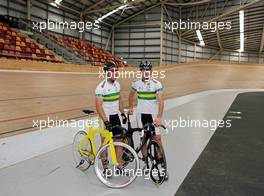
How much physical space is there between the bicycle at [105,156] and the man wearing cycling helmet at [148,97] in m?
0.35

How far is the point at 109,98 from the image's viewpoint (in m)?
→ 3.03

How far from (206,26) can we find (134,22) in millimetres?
7724

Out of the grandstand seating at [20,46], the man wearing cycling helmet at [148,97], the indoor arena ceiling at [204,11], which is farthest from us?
the indoor arena ceiling at [204,11]

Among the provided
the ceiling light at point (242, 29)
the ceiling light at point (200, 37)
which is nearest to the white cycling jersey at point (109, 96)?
the ceiling light at point (242, 29)

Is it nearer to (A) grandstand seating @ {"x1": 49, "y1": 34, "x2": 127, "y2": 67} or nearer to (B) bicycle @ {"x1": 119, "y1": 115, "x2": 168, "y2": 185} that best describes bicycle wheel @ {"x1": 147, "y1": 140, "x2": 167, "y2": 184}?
(B) bicycle @ {"x1": 119, "y1": 115, "x2": 168, "y2": 185}

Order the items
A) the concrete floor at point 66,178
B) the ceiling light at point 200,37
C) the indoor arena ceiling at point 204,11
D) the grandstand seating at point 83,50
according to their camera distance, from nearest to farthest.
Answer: the concrete floor at point 66,178 → the grandstand seating at point 83,50 → the indoor arena ceiling at point 204,11 → the ceiling light at point 200,37

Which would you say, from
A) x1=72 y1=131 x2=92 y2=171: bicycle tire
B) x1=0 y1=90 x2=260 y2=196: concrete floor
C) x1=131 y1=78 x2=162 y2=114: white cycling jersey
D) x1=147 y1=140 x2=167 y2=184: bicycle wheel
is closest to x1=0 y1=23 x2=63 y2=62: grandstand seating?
x1=0 y1=90 x2=260 y2=196: concrete floor

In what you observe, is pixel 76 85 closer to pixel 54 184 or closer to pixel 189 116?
pixel 54 184

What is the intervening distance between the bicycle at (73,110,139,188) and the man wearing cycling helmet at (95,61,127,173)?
9 cm

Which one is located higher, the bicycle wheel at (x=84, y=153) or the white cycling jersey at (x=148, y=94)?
the white cycling jersey at (x=148, y=94)
